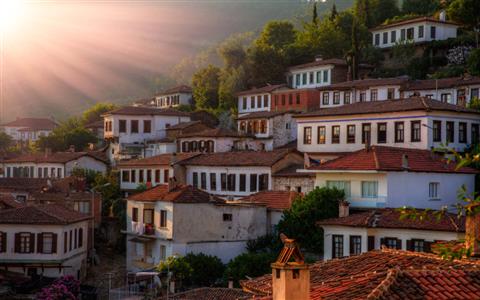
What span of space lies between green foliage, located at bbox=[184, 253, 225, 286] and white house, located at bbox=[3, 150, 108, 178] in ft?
94.9

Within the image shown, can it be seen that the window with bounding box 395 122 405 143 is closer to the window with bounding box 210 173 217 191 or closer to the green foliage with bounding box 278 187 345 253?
the green foliage with bounding box 278 187 345 253

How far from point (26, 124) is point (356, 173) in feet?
271

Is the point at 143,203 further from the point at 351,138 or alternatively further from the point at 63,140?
the point at 63,140

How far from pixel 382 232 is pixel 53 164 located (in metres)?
41.2

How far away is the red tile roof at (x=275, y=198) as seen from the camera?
48.3m

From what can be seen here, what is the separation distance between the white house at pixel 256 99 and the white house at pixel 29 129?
40814 mm

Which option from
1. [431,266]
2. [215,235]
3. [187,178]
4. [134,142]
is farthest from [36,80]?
[431,266]

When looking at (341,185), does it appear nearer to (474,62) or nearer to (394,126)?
(394,126)

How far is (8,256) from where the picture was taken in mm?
49312

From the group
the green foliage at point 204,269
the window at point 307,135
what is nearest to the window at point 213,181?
the window at point 307,135

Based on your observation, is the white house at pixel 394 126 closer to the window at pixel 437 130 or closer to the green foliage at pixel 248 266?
the window at pixel 437 130

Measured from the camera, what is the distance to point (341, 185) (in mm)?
45094

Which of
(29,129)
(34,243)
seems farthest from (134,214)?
(29,129)

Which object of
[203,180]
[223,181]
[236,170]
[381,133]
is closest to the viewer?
[381,133]
